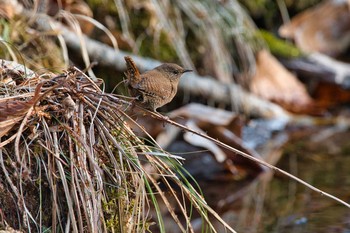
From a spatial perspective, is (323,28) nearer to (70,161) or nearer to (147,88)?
(147,88)

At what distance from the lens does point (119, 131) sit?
258cm

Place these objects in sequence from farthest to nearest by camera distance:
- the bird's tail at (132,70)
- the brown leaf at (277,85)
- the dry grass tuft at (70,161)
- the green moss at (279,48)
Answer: the green moss at (279,48), the brown leaf at (277,85), the bird's tail at (132,70), the dry grass tuft at (70,161)

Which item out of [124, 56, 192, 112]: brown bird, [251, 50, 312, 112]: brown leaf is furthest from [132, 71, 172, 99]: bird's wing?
[251, 50, 312, 112]: brown leaf

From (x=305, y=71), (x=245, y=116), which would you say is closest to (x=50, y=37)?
(x=245, y=116)

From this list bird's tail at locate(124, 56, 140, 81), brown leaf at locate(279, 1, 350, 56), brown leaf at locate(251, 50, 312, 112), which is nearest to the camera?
bird's tail at locate(124, 56, 140, 81)

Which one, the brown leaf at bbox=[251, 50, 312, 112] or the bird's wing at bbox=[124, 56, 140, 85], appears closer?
the bird's wing at bbox=[124, 56, 140, 85]

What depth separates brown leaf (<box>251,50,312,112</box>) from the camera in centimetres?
656

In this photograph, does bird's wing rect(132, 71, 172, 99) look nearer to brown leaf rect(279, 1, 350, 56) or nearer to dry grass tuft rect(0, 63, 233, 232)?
dry grass tuft rect(0, 63, 233, 232)

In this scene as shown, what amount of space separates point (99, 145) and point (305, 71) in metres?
4.82

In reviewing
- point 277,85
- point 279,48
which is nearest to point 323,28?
point 279,48

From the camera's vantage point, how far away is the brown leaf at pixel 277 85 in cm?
656

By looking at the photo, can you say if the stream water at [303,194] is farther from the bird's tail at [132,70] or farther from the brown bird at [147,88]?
the bird's tail at [132,70]

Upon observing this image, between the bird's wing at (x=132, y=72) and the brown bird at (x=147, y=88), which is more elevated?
the bird's wing at (x=132, y=72)

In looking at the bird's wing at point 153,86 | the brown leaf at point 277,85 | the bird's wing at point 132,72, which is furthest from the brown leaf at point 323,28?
the bird's wing at point 132,72
